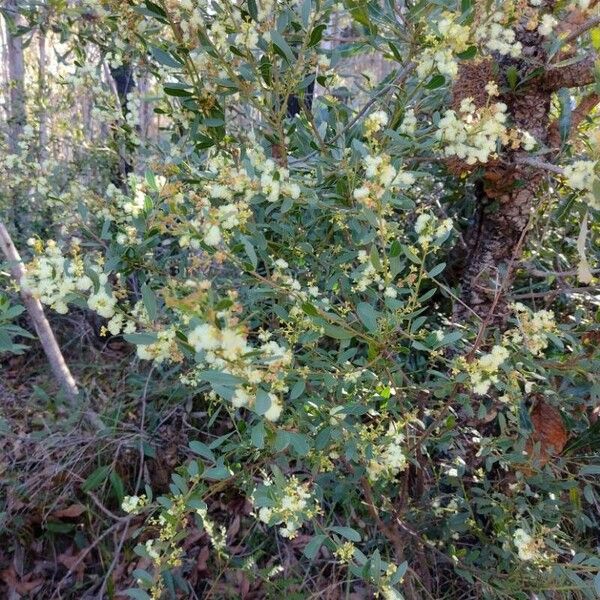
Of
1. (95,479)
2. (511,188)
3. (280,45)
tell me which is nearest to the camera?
(280,45)

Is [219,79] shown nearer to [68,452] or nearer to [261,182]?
[261,182]

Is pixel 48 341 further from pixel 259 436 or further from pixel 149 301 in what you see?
pixel 259 436

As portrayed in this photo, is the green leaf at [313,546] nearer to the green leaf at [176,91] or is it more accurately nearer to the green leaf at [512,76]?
the green leaf at [176,91]

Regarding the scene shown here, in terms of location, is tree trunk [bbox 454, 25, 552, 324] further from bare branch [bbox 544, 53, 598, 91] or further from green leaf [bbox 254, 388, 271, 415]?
green leaf [bbox 254, 388, 271, 415]

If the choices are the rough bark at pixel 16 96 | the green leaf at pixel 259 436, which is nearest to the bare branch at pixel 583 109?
the green leaf at pixel 259 436

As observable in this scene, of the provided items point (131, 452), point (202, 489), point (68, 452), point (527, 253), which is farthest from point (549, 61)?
point (68, 452)

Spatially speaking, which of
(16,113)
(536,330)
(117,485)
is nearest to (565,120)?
(536,330)

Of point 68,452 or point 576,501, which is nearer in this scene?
point 576,501

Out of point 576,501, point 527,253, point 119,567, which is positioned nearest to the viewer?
point 576,501

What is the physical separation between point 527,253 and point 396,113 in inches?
28.4

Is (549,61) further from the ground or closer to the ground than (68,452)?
further from the ground

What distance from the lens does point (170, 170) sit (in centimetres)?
110

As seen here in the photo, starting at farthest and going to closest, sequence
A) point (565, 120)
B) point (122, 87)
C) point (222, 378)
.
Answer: point (122, 87) → point (565, 120) → point (222, 378)

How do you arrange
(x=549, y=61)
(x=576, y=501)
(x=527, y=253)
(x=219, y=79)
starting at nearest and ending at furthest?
(x=219, y=79)
(x=549, y=61)
(x=576, y=501)
(x=527, y=253)
